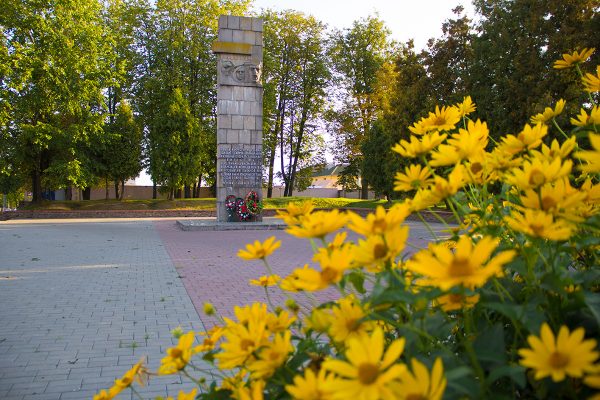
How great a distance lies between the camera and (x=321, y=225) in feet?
3.03

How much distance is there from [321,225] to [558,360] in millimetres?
445

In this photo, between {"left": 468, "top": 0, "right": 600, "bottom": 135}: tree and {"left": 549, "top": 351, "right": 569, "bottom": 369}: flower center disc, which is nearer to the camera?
{"left": 549, "top": 351, "right": 569, "bottom": 369}: flower center disc

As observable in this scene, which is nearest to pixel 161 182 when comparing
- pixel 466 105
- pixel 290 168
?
pixel 290 168

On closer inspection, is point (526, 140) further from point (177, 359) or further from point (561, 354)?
point (177, 359)

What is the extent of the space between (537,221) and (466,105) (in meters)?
0.97

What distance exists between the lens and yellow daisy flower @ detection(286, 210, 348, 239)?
2.99ft

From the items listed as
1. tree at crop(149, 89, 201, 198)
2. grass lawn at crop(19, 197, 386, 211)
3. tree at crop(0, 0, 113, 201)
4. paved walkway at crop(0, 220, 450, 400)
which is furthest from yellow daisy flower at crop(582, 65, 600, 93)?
tree at crop(149, 89, 201, 198)

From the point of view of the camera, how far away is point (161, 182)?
27547 mm

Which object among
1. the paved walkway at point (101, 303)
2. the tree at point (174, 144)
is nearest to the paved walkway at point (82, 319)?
the paved walkway at point (101, 303)

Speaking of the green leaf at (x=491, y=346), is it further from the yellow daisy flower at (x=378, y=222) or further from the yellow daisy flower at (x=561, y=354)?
the yellow daisy flower at (x=378, y=222)

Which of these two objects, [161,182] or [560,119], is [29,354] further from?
[161,182]

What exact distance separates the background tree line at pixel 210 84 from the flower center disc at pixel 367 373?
13.5 metres

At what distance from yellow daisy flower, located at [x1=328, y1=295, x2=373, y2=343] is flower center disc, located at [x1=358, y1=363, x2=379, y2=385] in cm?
19

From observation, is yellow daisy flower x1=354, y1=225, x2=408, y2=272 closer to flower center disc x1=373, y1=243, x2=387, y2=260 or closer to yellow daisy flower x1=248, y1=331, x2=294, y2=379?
flower center disc x1=373, y1=243, x2=387, y2=260
